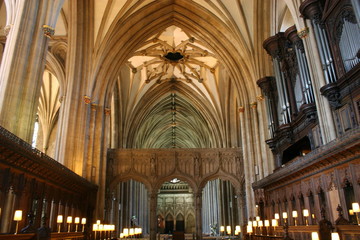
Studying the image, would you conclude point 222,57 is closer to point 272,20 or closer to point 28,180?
point 272,20

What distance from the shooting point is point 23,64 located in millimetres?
8703

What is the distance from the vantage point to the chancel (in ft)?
27.6

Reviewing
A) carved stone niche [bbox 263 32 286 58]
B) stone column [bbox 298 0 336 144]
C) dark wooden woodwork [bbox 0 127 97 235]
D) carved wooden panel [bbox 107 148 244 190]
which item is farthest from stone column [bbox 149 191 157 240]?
stone column [bbox 298 0 336 144]

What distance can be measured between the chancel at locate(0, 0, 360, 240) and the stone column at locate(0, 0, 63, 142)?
0.04 meters

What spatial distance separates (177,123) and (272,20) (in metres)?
22.1

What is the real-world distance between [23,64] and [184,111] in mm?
23720

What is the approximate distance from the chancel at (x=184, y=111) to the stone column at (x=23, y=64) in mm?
35

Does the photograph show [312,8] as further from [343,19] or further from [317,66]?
[317,66]

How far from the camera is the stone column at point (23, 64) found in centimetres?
826

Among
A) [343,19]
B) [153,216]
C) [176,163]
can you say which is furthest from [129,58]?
[343,19]

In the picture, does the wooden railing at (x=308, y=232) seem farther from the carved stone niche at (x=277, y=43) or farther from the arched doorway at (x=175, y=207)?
the arched doorway at (x=175, y=207)

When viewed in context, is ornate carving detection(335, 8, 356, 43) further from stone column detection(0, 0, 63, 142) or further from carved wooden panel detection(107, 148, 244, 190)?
carved wooden panel detection(107, 148, 244, 190)

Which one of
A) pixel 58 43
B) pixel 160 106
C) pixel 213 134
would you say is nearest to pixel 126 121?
pixel 160 106

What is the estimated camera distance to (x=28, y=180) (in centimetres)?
908
